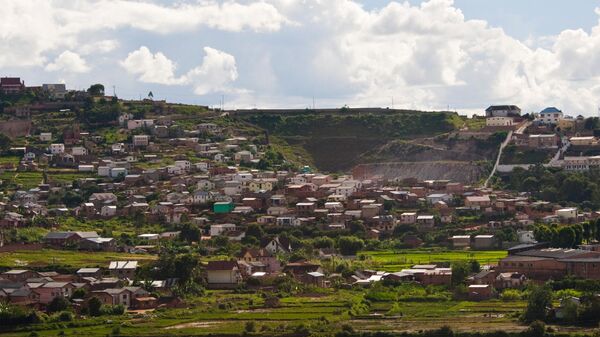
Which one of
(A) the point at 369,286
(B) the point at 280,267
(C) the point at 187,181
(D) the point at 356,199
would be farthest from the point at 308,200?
(A) the point at 369,286

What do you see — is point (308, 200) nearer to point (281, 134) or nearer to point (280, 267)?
point (280, 267)

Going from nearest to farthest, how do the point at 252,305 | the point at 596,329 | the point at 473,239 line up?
1. the point at 596,329
2. the point at 252,305
3. the point at 473,239

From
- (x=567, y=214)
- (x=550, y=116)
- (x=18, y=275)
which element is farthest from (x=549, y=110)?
(x=18, y=275)

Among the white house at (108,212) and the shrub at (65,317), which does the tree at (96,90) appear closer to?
the white house at (108,212)

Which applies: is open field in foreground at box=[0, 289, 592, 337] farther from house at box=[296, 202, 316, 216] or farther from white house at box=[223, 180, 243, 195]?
white house at box=[223, 180, 243, 195]

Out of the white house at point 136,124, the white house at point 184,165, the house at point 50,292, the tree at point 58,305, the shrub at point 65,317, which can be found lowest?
the shrub at point 65,317

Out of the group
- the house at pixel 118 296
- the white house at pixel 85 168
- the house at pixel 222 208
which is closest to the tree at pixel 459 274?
the house at pixel 118 296

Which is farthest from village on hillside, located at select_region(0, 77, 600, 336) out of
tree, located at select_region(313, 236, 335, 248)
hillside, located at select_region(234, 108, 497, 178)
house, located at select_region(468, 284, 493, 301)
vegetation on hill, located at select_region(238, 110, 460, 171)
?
vegetation on hill, located at select_region(238, 110, 460, 171)
